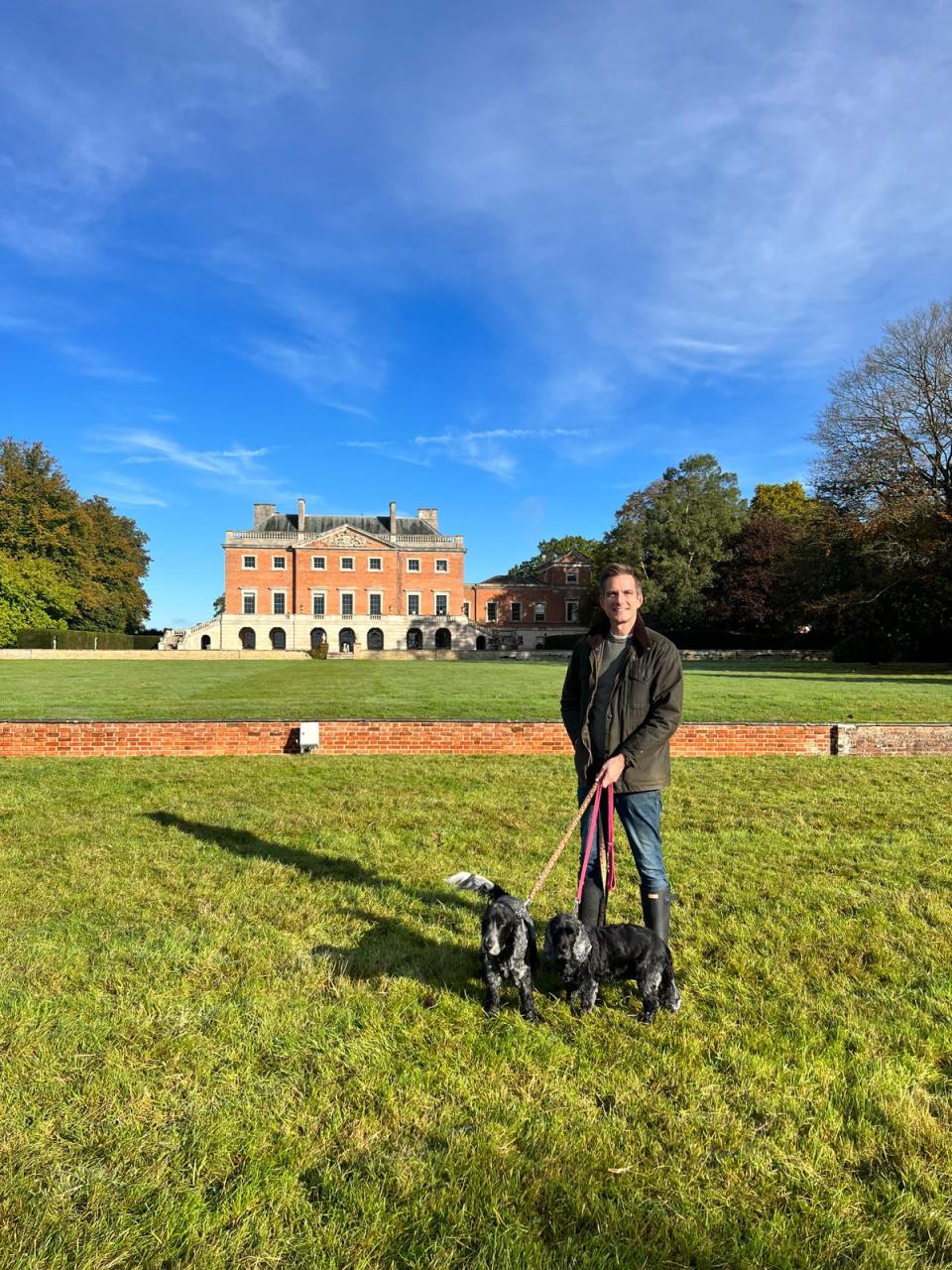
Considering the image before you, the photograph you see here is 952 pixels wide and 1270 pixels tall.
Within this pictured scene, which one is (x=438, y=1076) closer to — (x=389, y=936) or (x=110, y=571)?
(x=389, y=936)

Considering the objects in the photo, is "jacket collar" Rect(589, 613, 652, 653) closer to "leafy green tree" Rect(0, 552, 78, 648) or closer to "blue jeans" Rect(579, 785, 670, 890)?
"blue jeans" Rect(579, 785, 670, 890)

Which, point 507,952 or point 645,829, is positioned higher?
point 645,829

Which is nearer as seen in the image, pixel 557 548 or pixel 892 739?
pixel 892 739

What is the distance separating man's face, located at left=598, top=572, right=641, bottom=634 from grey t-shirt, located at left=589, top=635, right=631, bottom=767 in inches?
3.5

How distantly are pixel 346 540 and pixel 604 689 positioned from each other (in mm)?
55983

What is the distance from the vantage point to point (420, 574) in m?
59.2

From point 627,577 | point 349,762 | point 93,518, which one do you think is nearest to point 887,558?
point 349,762

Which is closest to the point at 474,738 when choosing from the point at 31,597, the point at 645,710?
the point at 645,710

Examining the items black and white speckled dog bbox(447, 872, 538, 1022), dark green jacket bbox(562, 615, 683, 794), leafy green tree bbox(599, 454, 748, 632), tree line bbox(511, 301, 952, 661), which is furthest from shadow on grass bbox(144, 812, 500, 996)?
leafy green tree bbox(599, 454, 748, 632)

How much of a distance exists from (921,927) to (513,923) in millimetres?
2458

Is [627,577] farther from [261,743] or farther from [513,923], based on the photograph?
[261,743]

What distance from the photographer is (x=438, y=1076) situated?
2.53 meters

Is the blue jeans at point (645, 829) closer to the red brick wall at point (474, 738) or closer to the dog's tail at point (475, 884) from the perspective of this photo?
the dog's tail at point (475, 884)

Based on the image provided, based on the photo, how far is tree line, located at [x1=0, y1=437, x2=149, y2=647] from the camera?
45.6 meters
